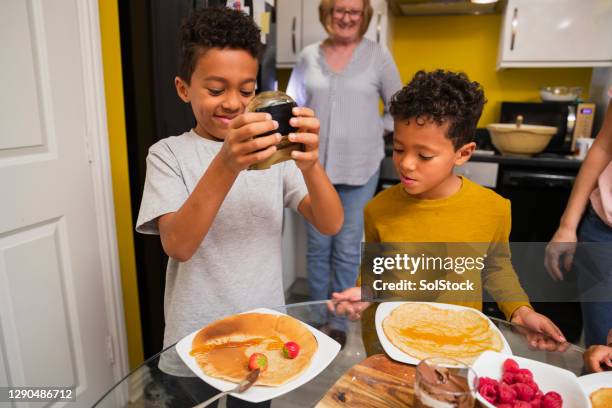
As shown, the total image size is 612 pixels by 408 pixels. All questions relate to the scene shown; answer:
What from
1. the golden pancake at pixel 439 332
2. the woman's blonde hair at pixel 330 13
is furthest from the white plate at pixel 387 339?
the woman's blonde hair at pixel 330 13

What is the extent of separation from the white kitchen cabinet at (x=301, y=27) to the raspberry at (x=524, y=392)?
2.26m

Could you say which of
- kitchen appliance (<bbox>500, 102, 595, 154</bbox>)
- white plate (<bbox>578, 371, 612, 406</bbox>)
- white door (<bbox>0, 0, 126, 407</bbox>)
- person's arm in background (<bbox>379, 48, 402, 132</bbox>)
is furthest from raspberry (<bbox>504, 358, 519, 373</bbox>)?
kitchen appliance (<bbox>500, 102, 595, 154</bbox>)

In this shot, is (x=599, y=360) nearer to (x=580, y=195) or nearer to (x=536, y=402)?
(x=536, y=402)

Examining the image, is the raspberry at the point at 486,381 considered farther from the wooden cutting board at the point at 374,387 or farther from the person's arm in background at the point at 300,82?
the person's arm in background at the point at 300,82

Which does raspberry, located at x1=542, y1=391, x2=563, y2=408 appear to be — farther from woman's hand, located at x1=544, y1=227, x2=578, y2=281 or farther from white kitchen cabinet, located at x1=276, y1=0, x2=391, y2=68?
white kitchen cabinet, located at x1=276, y1=0, x2=391, y2=68

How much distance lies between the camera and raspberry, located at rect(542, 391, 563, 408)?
62cm

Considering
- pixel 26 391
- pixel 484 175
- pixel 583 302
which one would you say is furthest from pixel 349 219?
pixel 26 391

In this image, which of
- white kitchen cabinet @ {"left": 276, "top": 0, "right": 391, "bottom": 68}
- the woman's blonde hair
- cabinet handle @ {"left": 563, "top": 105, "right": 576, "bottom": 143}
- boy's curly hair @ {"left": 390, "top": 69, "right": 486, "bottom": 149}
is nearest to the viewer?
boy's curly hair @ {"left": 390, "top": 69, "right": 486, "bottom": 149}

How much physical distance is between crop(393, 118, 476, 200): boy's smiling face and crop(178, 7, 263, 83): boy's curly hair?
402 millimetres

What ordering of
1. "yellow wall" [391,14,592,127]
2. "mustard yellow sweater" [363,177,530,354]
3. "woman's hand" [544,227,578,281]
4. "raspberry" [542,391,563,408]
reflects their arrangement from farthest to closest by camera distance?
"yellow wall" [391,14,592,127], "woman's hand" [544,227,578,281], "mustard yellow sweater" [363,177,530,354], "raspberry" [542,391,563,408]

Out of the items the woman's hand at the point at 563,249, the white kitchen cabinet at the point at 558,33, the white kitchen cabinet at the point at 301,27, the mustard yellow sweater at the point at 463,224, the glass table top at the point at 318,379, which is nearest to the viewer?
the glass table top at the point at 318,379

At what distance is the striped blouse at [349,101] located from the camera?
2119 mm

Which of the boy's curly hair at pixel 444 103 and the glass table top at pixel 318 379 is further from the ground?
the boy's curly hair at pixel 444 103

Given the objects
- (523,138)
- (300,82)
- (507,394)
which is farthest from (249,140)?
(523,138)
